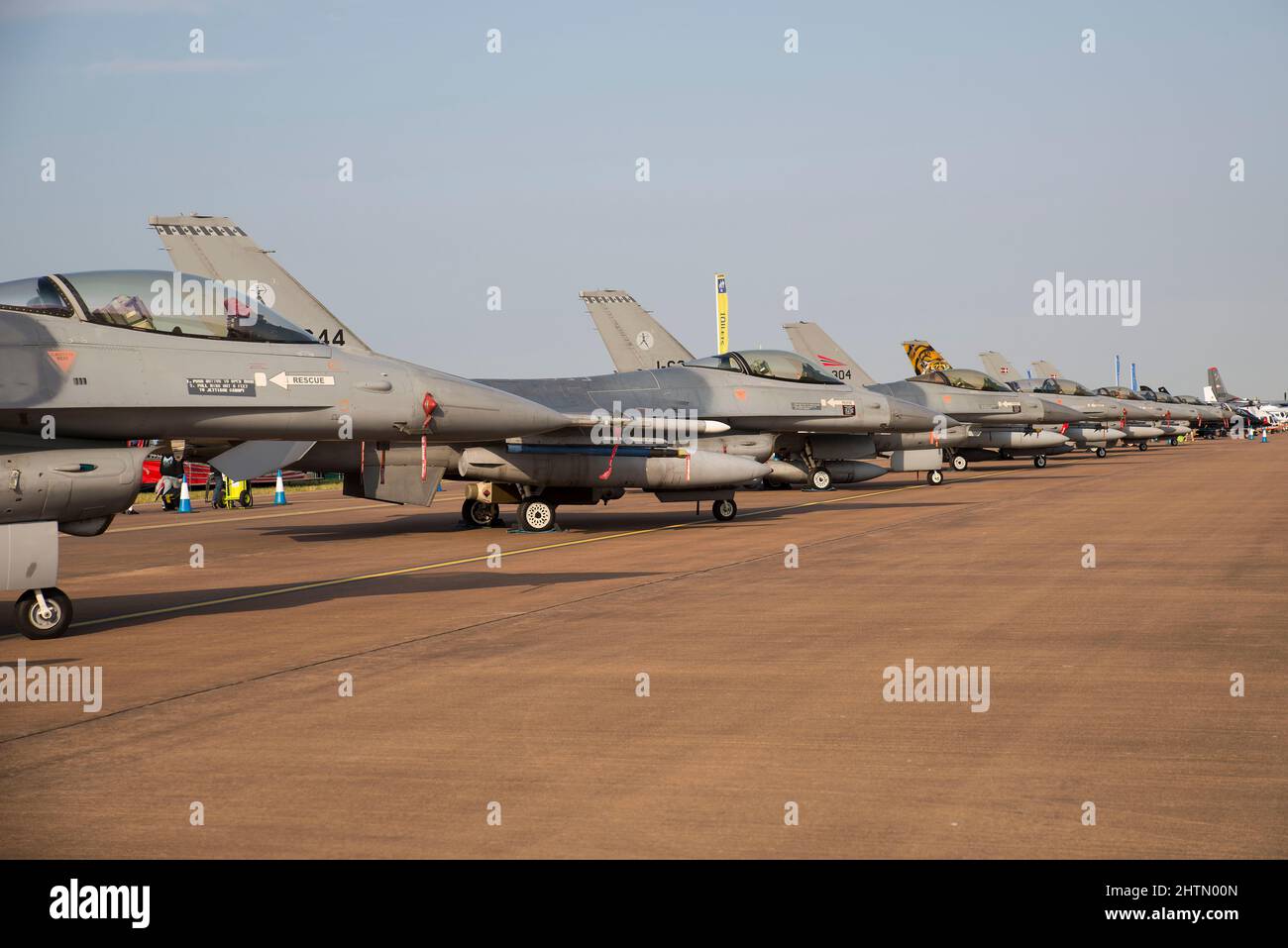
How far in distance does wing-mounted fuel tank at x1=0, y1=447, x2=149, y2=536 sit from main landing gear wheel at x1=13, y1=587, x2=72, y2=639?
23.2 inches

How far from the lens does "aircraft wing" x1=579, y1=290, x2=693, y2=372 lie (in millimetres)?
29656

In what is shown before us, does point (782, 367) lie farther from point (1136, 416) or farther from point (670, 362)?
point (1136, 416)

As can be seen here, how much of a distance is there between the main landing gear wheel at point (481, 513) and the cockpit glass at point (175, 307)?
10020mm

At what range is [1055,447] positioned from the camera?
144 ft

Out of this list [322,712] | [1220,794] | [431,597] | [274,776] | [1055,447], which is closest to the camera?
[1220,794]

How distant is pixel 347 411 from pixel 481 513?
9944 mm

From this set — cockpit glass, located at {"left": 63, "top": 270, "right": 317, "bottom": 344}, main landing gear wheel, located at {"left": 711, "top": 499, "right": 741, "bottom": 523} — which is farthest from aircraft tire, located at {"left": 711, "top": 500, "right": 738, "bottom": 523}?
cockpit glass, located at {"left": 63, "top": 270, "right": 317, "bottom": 344}

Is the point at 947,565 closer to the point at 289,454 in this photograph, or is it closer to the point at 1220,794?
the point at 289,454

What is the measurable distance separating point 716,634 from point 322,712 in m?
3.43

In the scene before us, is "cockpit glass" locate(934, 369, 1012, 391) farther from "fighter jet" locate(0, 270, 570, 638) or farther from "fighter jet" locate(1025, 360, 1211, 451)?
"fighter jet" locate(0, 270, 570, 638)

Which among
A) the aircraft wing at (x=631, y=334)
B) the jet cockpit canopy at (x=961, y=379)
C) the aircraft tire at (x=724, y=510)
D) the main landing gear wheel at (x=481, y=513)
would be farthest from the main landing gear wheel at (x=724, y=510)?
the jet cockpit canopy at (x=961, y=379)

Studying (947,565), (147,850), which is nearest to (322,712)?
(147,850)

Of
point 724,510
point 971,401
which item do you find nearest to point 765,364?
point 724,510

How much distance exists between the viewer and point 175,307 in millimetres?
11055
